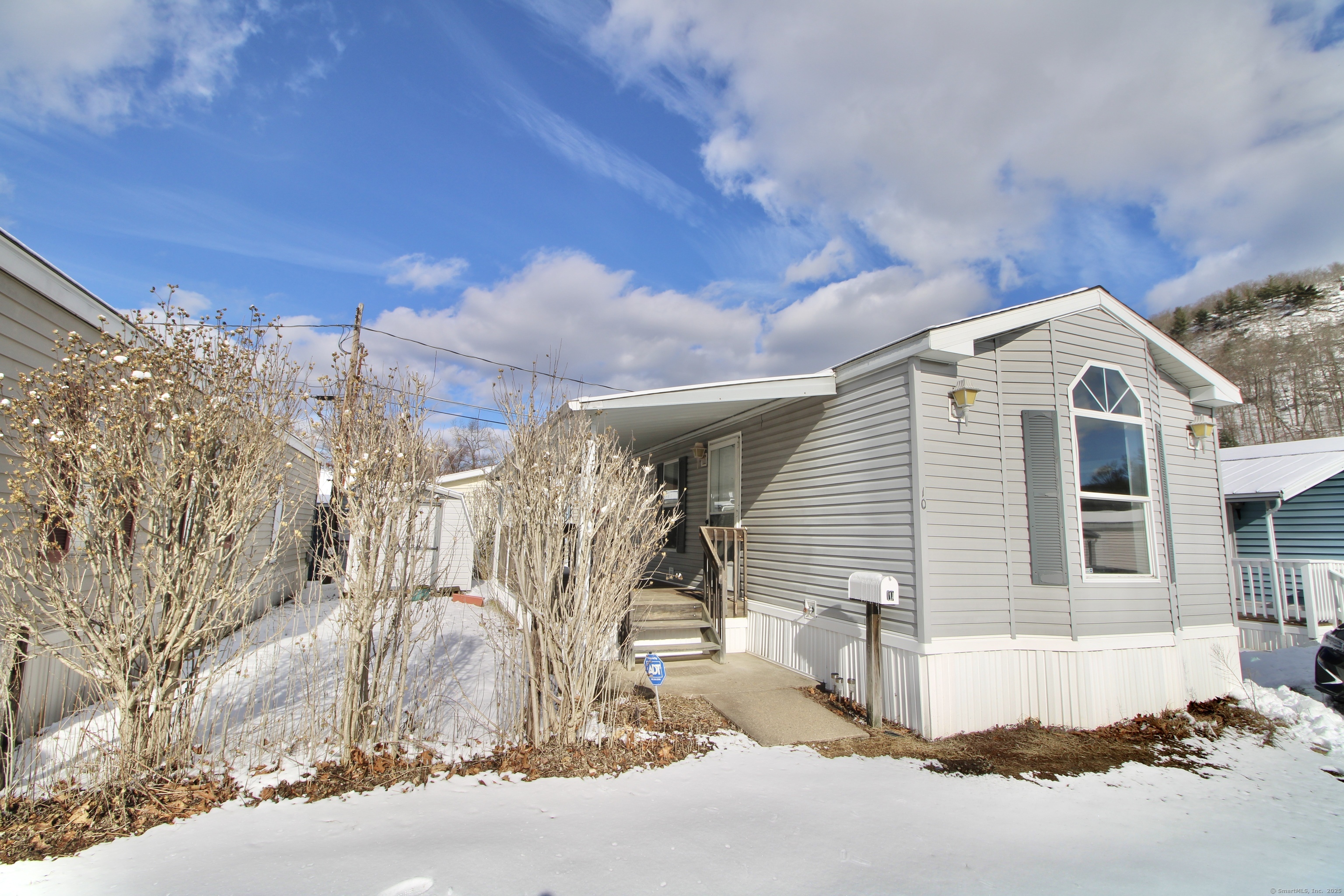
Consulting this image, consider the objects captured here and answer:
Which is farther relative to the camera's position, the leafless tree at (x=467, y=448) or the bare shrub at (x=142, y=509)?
the leafless tree at (x=467, y=448)

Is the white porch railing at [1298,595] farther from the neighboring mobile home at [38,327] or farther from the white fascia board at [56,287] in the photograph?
the white fascia board at [56,287]

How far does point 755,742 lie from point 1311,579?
9568 mm

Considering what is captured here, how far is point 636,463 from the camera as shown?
4.70 metres

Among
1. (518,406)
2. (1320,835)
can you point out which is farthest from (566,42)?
(1320,835)

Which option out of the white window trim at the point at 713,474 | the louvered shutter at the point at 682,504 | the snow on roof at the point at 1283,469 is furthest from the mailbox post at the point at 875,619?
the snow on roof at the point at 1283,469

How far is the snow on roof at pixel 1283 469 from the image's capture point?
33.0 feet

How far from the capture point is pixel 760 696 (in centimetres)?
606

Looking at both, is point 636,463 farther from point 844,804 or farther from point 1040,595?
point 1040,595

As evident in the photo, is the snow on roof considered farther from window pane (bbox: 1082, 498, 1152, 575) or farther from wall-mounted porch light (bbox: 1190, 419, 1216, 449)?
window pane (bbox: 1082, 498, 1152, 575)

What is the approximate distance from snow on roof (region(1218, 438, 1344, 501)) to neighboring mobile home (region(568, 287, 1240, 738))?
14.2 feet

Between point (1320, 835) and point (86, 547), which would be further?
point (1320, 835)

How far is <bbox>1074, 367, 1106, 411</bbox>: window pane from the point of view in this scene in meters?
6.08

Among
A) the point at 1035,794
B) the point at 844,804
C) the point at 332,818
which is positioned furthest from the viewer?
the point at 1035,794

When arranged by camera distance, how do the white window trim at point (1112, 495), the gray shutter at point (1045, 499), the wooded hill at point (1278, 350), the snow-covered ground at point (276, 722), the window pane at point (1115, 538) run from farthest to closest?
the wooded hill at point (1278, 350) < the window pane at point (1115, 538) < the white window trim at point (1112, 495) < the gray shutter at point (1045, 499) < the snow-covered ground at point (276, 722)
